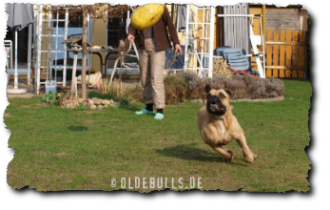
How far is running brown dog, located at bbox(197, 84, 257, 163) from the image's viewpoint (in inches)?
251

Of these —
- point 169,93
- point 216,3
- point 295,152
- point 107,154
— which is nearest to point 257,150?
point 295,152

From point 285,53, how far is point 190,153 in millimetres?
16375

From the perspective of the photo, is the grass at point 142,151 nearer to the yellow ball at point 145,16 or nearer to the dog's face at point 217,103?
the dog's face at point 217,103

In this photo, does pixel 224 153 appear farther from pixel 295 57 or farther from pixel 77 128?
pixel 295 57

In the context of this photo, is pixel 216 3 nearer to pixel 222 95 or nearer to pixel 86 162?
pixel 222 95

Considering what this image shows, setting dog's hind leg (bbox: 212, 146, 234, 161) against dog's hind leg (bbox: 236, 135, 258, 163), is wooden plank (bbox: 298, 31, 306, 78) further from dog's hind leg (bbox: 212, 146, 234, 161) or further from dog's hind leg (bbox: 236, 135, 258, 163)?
dog's hind leg (bbox: 236, 135, 258, 163)

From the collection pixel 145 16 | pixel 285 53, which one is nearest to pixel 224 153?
pixel 145 16

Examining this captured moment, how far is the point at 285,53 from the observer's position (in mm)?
23203

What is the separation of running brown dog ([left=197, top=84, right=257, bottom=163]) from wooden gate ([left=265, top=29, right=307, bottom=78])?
652 inches

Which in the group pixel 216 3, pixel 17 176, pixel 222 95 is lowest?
pixel 17 176

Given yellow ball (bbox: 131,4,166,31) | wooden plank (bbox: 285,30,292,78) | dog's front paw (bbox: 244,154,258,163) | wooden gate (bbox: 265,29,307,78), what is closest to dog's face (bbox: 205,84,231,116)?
dog's front paw (bbox: 244,154,258,163)

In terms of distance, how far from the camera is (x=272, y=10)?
23625 mm

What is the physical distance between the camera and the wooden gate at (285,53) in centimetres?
2292

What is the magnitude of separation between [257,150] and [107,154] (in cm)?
195
